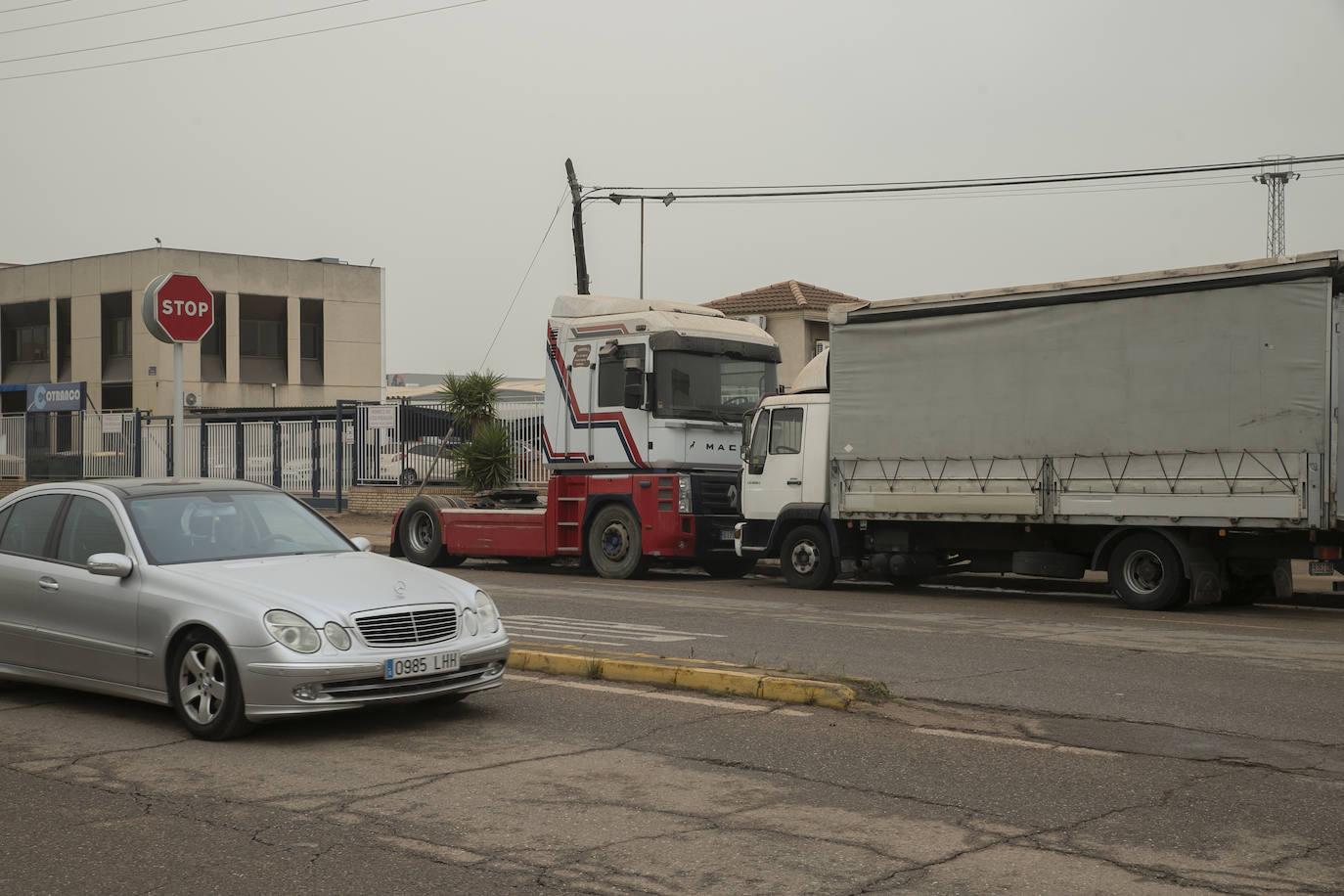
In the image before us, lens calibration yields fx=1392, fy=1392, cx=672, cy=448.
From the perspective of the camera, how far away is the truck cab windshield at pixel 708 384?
18875mm

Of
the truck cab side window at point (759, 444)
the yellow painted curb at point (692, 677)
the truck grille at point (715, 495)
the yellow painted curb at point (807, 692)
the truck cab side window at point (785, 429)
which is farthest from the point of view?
the truck grille at point (715, 495)

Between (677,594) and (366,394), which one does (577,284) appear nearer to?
(677,594)

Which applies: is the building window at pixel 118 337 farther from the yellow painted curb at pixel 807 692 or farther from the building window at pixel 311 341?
the yellow painted curb at pixel 807 692

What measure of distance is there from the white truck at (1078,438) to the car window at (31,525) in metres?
10.5

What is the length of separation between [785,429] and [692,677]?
942 cm

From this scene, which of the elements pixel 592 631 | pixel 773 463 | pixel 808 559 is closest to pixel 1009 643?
pixel 592 631

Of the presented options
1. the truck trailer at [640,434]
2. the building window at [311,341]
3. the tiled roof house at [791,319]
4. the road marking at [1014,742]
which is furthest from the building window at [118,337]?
the road marking at [1014,742]

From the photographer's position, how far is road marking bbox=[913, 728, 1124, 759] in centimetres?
723

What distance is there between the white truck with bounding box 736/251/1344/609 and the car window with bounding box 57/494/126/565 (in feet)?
34.3

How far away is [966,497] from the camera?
1639cm

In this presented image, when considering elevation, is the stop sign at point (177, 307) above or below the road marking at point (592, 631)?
above

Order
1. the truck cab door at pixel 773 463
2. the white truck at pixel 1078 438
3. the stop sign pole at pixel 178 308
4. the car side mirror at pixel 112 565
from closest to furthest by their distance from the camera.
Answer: the car side mirror at pixel 112 565 → the white truck at pixel 1078 438 → the stop sign pole at pixel 178 308 → the truck cab door at pixel 773 463

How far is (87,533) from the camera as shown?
8508mm

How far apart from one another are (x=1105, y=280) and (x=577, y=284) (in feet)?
53.5
